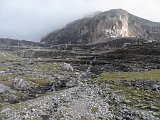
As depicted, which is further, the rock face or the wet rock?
the wet rock

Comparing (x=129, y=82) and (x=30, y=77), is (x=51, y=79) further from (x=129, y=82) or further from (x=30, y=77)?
(x=129, y=82)

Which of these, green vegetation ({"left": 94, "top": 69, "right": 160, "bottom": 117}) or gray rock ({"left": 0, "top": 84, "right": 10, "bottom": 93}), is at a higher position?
green vegetation ({"left": 94, "top": 69, "right": 160, "bottom": 117})

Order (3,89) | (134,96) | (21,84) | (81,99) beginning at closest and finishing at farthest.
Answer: (81,99) → (134,96) → (3,89) → (21,84)

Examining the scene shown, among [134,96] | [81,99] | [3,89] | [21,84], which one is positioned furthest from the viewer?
[21,84]

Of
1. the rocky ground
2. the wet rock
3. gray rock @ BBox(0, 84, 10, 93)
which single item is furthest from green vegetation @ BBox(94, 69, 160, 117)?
gray rock @ BBox(0, 84, 10, 93)

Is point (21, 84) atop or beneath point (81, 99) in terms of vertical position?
beneath

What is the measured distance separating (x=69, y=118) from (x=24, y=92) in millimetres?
22822

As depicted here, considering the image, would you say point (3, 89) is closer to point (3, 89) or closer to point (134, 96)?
point (3, 89)

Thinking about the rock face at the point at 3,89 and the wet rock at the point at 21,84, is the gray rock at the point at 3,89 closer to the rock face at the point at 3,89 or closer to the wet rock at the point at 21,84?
the rock face at the point at 3,89

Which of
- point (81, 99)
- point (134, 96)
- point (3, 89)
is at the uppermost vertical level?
point (134, 96)

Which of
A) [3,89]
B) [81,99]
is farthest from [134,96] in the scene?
[3,89]

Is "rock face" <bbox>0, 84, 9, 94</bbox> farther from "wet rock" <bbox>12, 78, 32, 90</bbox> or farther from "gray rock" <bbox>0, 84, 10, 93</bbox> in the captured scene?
"wet rock" <bbox>12, 78, 32, 90</bbox>

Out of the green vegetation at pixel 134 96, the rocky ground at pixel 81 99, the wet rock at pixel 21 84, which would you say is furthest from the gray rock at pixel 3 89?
the green vegetation at pixel 134 96

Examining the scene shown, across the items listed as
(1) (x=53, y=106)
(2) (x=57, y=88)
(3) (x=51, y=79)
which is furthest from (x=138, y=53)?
(1) (x=53, y=106)
